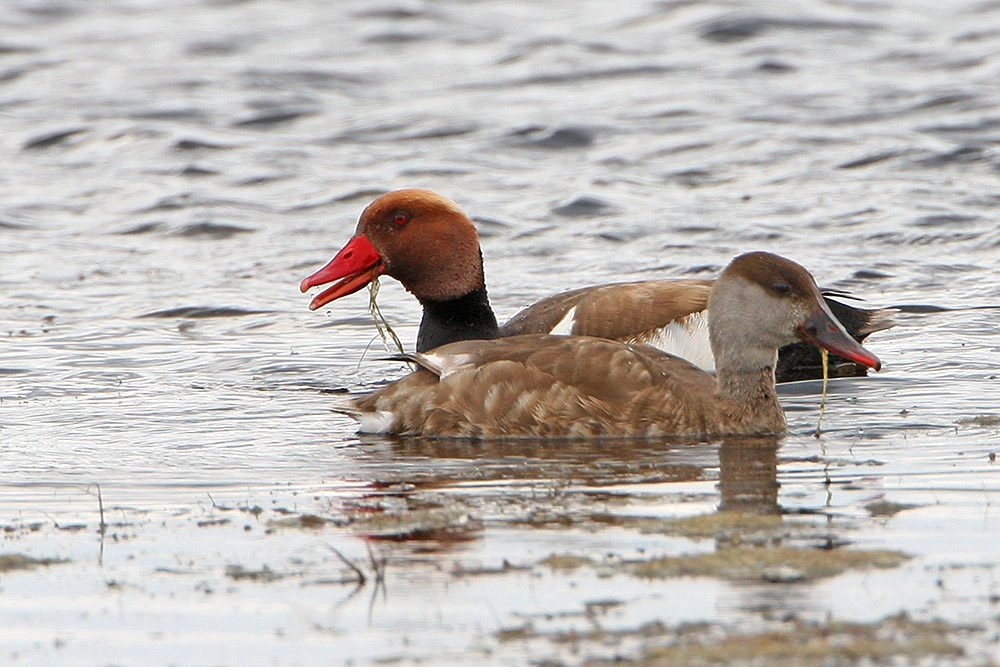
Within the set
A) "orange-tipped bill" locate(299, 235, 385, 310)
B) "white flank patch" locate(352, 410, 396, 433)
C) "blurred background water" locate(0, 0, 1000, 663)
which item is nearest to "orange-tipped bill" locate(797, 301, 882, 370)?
"blurred background water" locate(0, 0, 1000, 663)

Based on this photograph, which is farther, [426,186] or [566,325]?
[426,186]

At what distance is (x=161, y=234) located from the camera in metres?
14.4

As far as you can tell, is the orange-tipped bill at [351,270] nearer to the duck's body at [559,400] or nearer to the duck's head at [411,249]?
the duck's head at [411,249]

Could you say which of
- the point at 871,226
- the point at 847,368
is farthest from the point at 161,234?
the point at 847,368

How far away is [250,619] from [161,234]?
10.0 m

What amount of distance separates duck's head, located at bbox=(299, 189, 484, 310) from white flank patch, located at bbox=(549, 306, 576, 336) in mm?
527

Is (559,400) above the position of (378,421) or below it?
above

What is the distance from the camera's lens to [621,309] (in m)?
9.23

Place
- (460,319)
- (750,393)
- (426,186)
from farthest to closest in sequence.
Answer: (426,186)
(460,319)
(750,393)

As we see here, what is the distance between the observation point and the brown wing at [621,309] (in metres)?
9.18

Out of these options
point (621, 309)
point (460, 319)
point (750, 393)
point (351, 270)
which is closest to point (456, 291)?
point (460, 319)

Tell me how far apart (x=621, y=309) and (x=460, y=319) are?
886mm

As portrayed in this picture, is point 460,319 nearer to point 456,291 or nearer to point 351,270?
point 456,291

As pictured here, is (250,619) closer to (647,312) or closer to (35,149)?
(647,312)
